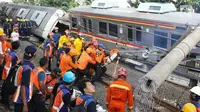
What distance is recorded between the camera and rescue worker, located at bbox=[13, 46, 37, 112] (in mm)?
4973

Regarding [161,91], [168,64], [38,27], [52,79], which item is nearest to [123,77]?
[168,64]

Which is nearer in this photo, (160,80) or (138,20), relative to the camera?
(160,80)

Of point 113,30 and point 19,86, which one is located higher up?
point 19,86

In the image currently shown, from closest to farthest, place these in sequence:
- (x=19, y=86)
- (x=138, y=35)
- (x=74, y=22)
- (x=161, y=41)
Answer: (x=19, y=86)
(x=161, y=41)
(x=138, y=35)
(x=74, y=22)

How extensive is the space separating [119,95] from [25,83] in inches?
72.0

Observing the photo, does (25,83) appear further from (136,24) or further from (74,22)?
(74,22)

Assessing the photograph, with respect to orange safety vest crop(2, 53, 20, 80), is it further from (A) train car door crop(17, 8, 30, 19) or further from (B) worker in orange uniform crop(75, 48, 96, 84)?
(A) train car door crop(17, 8, 30, 19)

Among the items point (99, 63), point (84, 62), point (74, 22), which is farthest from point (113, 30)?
point (84, 62)

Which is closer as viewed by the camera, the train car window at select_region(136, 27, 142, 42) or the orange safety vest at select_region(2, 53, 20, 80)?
the orange safety vest at select_region(2, 53, 20, 80)

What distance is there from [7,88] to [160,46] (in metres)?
6.44

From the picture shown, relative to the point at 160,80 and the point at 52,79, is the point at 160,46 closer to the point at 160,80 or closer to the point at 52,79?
the point at 52,79

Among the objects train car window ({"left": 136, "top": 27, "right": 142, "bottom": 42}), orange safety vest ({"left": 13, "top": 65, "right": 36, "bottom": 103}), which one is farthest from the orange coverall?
train car window ({"left": 136, "top": 27, "right": 142, "bottom": 42})

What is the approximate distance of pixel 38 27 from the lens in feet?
58.7

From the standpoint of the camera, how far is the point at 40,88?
17.7ft
